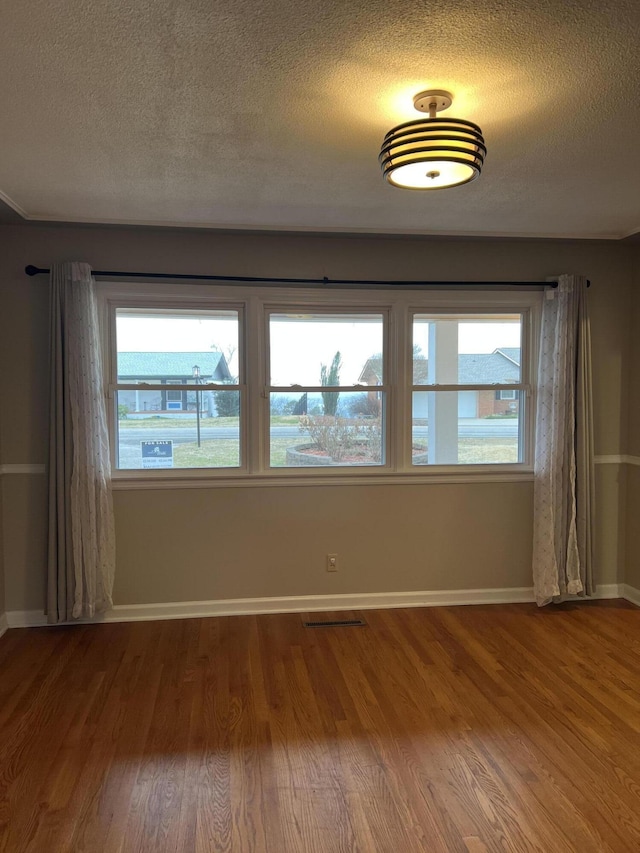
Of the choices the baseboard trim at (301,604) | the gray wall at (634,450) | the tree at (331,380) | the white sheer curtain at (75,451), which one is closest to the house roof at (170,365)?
the white sheer curtain at (75,451)

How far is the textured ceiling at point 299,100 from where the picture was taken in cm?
159

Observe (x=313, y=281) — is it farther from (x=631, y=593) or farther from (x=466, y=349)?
(x=631, y=593)

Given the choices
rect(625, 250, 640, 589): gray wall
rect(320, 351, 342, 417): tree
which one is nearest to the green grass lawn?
rect(320, 351, 342, 417): tree

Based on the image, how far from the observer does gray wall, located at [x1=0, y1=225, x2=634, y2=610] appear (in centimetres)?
353

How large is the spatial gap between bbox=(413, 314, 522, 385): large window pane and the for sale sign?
5.67ft

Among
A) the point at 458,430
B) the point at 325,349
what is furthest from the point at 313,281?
the point at 458,430

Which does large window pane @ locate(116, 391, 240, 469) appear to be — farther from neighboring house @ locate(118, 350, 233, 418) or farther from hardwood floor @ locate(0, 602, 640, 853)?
hardwood floor @ locate(0, 602, 640, 853)

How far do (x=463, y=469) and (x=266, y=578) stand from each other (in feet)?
5.07

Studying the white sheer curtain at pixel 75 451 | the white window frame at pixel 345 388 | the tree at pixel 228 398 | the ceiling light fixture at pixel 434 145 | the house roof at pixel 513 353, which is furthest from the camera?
the house roof at pixel 513 353

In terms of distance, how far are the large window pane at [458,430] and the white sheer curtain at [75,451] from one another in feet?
6.83

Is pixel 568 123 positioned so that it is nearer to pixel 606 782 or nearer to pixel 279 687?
pixel 606 782

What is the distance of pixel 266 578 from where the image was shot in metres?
3.84

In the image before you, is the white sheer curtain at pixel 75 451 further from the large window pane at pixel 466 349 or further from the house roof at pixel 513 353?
the house roof at pixel 513 353

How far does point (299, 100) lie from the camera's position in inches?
79.2
